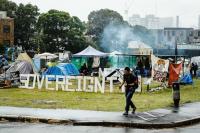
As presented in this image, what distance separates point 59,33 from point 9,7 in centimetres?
1406

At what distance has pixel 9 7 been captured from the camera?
104 metres

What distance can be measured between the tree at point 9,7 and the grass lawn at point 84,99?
76220 millimetres

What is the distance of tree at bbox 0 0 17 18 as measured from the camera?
10288cm

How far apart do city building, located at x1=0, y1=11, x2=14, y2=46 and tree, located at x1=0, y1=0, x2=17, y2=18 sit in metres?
4.12

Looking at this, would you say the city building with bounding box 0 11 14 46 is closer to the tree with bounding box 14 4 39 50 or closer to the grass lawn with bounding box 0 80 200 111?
the tree with bounding box 14 4 39 50

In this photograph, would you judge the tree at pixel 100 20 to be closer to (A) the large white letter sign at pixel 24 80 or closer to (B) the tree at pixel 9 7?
(B) the tree at pixel 9 7

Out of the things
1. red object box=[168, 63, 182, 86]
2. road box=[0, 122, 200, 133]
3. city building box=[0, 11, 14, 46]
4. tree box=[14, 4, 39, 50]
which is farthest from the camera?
tree box=[14, 4, 39, 50]

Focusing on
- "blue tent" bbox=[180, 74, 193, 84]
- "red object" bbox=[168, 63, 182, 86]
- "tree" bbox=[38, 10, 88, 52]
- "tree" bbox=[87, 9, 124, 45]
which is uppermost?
"tree" bbox=[87, 9, 124, 45]

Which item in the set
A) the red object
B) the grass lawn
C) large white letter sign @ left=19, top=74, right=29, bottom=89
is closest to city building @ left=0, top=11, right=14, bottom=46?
large white letter sign @ left=19, top=74, right=29, bottom=89

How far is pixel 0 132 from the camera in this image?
14.7m

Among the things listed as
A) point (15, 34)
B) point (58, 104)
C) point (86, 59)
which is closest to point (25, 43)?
point (15, 34)

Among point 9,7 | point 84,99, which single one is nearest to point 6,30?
point 9,7

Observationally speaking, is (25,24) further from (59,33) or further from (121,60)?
(121,60)

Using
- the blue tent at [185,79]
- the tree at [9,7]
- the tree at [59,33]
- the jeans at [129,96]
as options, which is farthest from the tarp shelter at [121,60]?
the tree at [9,7]
